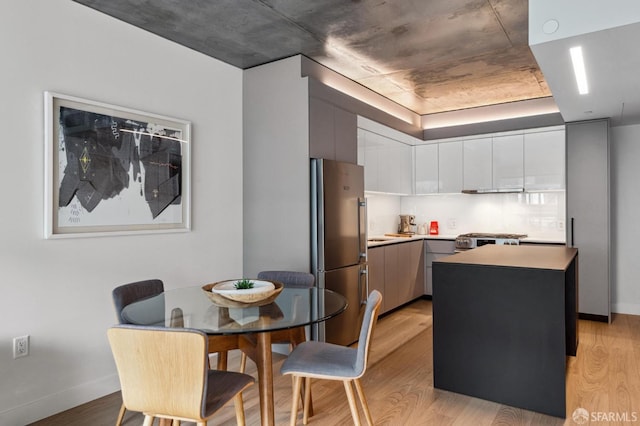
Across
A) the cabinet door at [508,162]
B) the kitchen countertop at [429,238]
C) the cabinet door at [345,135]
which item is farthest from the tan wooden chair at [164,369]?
the cabinet door at [508,162]

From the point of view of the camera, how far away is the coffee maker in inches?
247

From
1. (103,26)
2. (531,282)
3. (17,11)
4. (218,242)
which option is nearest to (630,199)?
(531,282)

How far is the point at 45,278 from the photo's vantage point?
2660 mm

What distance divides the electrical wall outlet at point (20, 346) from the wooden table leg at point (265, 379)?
1536mm

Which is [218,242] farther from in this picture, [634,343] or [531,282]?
[634,343]

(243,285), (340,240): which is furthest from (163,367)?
(340,240)

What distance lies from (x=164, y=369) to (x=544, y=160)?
503cm

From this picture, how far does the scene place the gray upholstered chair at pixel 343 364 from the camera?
210cm

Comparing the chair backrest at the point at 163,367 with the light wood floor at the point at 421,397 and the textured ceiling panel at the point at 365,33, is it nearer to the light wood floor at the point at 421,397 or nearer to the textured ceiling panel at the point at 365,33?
the light wood floor at the point at 421,397

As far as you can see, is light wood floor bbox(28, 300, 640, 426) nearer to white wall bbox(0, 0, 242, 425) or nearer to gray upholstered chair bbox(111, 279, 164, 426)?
white wall bbox(0, 0, 242, 425)

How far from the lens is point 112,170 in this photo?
3.03 meters

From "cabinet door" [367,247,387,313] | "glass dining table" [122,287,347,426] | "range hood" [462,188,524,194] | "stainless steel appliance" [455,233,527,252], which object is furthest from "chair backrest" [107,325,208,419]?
"range hood" [462,188,524,194]

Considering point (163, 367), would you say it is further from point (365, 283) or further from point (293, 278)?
point (365, 283)

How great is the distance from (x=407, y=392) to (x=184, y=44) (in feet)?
10.8
